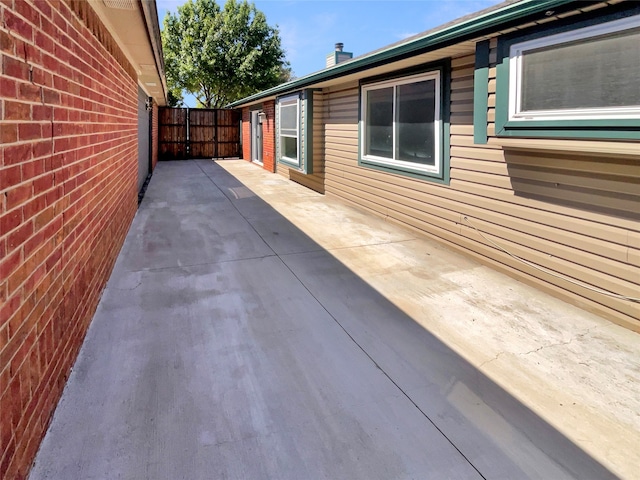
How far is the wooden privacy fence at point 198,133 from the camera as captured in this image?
720 inches

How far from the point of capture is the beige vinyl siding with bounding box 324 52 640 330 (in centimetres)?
339

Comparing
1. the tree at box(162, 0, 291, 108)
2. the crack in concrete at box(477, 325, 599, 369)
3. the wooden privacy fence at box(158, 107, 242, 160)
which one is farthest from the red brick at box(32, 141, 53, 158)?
the tree at box(162, 0, 291, 108)

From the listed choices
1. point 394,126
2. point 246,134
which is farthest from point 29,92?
point 246,134

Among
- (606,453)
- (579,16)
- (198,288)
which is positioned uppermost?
(579,16)

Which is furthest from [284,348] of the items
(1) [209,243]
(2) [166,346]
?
(1) [209,243]

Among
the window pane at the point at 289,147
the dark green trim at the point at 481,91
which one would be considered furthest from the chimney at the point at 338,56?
the dark green trim at the point at 481,91

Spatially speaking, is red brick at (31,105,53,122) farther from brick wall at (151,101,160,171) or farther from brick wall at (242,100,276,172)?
brick wall at (151,101,160,171)

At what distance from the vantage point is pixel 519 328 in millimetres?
3361

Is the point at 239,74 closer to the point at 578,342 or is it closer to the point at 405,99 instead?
the point at 405,99

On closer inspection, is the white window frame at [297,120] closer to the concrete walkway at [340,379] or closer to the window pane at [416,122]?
the window pane at [416,122]

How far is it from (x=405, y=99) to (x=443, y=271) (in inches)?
114

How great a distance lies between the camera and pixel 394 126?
21.6ft

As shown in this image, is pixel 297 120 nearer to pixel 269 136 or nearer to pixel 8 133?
pixel 269 136

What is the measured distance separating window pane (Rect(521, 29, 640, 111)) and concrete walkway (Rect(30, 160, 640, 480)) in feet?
5.65
